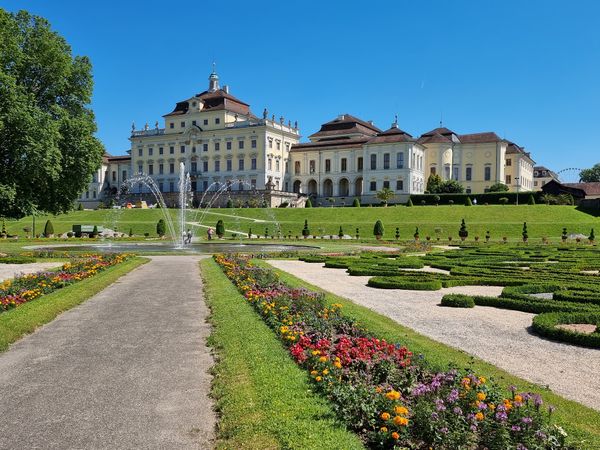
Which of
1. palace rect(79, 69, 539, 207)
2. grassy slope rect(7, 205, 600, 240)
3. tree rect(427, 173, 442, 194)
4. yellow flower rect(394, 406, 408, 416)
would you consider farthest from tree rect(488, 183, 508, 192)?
yellow flower rect(394, 406, 408, 416)

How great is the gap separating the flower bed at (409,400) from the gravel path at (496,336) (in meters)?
1.15

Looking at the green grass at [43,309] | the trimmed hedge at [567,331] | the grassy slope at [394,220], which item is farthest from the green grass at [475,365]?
the grassy slope at [394,220]

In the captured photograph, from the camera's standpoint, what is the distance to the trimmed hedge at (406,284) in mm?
12430

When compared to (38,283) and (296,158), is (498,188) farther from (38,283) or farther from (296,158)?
(38,283)

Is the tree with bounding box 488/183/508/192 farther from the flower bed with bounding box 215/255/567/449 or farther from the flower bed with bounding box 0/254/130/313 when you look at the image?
the flower bed with bounding box 215/255/567/449

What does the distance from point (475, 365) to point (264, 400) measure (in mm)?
2559

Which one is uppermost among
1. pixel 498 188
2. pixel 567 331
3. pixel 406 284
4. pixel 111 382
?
pixel 498 188

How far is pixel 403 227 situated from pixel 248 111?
150 ft

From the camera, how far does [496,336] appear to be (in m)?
7.76

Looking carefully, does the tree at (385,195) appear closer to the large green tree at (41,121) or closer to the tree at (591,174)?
the large green tree at (41,121)

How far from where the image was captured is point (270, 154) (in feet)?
249

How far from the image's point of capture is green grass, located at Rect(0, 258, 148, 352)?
737 centimetres

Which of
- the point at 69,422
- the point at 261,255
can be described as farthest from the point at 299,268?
the point at 69,422

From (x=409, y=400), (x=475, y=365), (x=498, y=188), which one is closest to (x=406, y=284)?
(x=475, y=365)
